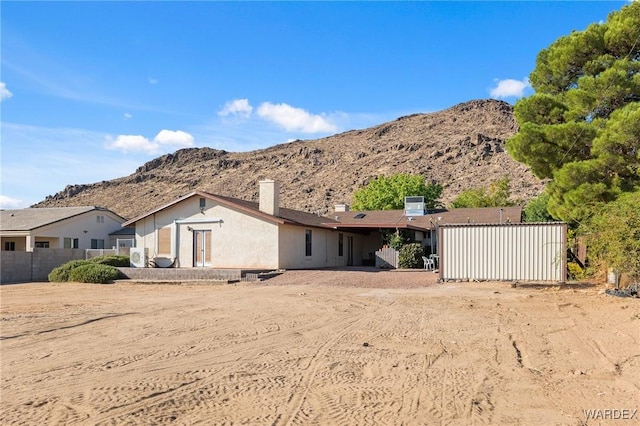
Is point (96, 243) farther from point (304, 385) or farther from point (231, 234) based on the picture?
point (304, 385)

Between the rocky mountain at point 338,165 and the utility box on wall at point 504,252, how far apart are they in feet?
187

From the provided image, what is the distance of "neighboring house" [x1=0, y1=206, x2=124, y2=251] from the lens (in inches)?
1374

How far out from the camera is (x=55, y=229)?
36.2 meters

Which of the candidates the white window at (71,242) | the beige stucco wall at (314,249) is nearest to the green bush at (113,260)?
the beige stucco wall at (314,249)

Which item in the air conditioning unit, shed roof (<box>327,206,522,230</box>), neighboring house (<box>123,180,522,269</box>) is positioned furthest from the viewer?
shed roof (<box>327,206,522,230</box>)

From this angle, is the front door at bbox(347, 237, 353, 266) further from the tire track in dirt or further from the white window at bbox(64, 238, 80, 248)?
the tire track in dirt

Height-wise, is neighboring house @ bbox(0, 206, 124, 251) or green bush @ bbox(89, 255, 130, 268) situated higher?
neighboring house @ bbox(0, 206, 124, 251)

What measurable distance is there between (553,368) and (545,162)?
603 inches

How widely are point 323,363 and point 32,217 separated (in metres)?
35.8

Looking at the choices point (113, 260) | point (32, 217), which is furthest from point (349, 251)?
point (32, 217)

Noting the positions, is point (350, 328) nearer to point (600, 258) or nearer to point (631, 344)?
point (631, 344)

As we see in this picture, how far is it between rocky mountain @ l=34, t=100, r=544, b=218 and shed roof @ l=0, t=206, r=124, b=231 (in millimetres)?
47471

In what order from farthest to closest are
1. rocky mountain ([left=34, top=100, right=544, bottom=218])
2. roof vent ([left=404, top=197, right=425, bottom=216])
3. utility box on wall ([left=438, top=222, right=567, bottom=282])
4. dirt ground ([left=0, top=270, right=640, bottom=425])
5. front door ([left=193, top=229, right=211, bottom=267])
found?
rocky mountain ([left=34, top=100, right=544, bottom=218]) < roof vent ([left=404, top=197, right=425, bottom=216]) < front door ([left=193, top=229, right=211, bottom=267]) < utility box on wall ([left=438, top=222, right=567, bottom=282]) < dirt ground ([left=0, top=270, right=640, bottom=425])

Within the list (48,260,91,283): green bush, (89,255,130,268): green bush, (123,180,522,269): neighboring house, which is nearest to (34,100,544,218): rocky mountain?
(123,180,522,269): neighboring house
